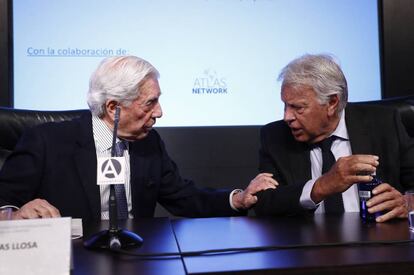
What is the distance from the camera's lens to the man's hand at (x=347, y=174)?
139 centimetres

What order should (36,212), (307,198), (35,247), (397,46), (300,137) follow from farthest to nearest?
1. (397,46)
2. (300,137)
3. (307,198)
4. (36,212)
5. (35,247)

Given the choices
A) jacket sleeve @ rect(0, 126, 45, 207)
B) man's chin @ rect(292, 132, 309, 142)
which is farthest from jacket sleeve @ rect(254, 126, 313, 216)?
jacket sleeve @ rect(0, 126, 45, 207)

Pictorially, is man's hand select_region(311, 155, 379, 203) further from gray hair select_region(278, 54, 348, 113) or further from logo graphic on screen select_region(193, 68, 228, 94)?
logo graphic on screen select_region(193, 68, 228, 94)

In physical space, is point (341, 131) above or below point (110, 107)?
below

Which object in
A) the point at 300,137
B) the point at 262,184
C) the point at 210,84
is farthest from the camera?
the point at 210,84

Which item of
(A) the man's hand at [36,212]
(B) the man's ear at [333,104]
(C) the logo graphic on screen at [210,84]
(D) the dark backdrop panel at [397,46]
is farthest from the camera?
(D) the dark backdrop panel at [397,46]

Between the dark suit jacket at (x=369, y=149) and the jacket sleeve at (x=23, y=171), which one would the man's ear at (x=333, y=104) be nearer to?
the dark suit jacket at (x=369, y=149)

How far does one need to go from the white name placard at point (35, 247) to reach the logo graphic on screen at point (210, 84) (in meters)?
1.90

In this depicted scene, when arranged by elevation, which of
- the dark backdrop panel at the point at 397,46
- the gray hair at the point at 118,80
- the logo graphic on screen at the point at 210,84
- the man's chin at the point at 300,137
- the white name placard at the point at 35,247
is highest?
the dark backdrop panel at the point at 397,46

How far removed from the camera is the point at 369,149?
1.89 metres

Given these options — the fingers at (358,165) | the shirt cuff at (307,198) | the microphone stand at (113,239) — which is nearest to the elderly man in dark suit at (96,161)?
the shirt cuff at (307,198)

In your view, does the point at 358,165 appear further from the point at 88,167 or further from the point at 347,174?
the point at 88,167

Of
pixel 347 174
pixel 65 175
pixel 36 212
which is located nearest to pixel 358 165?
pixel 347 174

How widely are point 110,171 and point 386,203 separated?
0.80 m
